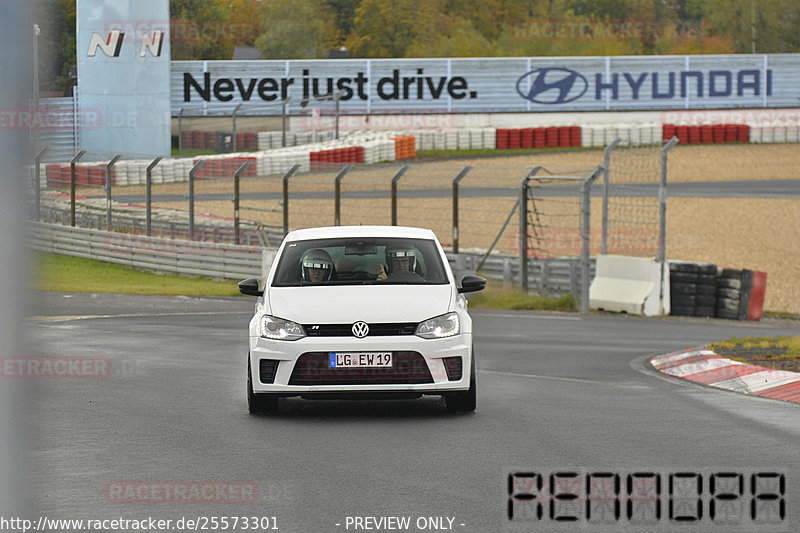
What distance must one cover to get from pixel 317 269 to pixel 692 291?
12169 mm

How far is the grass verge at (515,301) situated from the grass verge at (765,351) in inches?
259

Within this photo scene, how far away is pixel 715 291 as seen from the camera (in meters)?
21.3

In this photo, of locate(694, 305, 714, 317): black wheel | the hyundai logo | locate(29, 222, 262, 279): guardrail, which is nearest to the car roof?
locate(694, 305, 714, 317): black wheel

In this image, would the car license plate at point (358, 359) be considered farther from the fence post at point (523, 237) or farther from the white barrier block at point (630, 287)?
the fence post at point (523, 237)

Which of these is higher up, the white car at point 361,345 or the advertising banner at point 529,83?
the advertising banner at point 529,83

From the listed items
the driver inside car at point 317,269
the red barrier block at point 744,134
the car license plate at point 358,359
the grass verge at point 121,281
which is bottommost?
the grass verge at point 121,281

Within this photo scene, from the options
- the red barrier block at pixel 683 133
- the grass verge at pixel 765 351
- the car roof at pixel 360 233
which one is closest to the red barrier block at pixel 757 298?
the grass verge at pixel 765 351

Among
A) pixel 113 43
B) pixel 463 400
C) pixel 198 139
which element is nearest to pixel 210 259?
pixel 463 400

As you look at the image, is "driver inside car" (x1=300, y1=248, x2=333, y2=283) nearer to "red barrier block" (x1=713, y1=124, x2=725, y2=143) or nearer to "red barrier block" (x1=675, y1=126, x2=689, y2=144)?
"red barrier block" (x1=675, y1=126, x2=689, y2=144)

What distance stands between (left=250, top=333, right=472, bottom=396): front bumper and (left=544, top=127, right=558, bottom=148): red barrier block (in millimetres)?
46429

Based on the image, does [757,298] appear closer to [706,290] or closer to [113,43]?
[706,290]

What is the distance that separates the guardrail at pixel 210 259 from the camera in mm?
22484

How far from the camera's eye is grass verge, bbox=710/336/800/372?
12.7 m

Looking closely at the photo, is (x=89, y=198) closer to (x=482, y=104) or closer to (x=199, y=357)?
(x=199, y=357)
